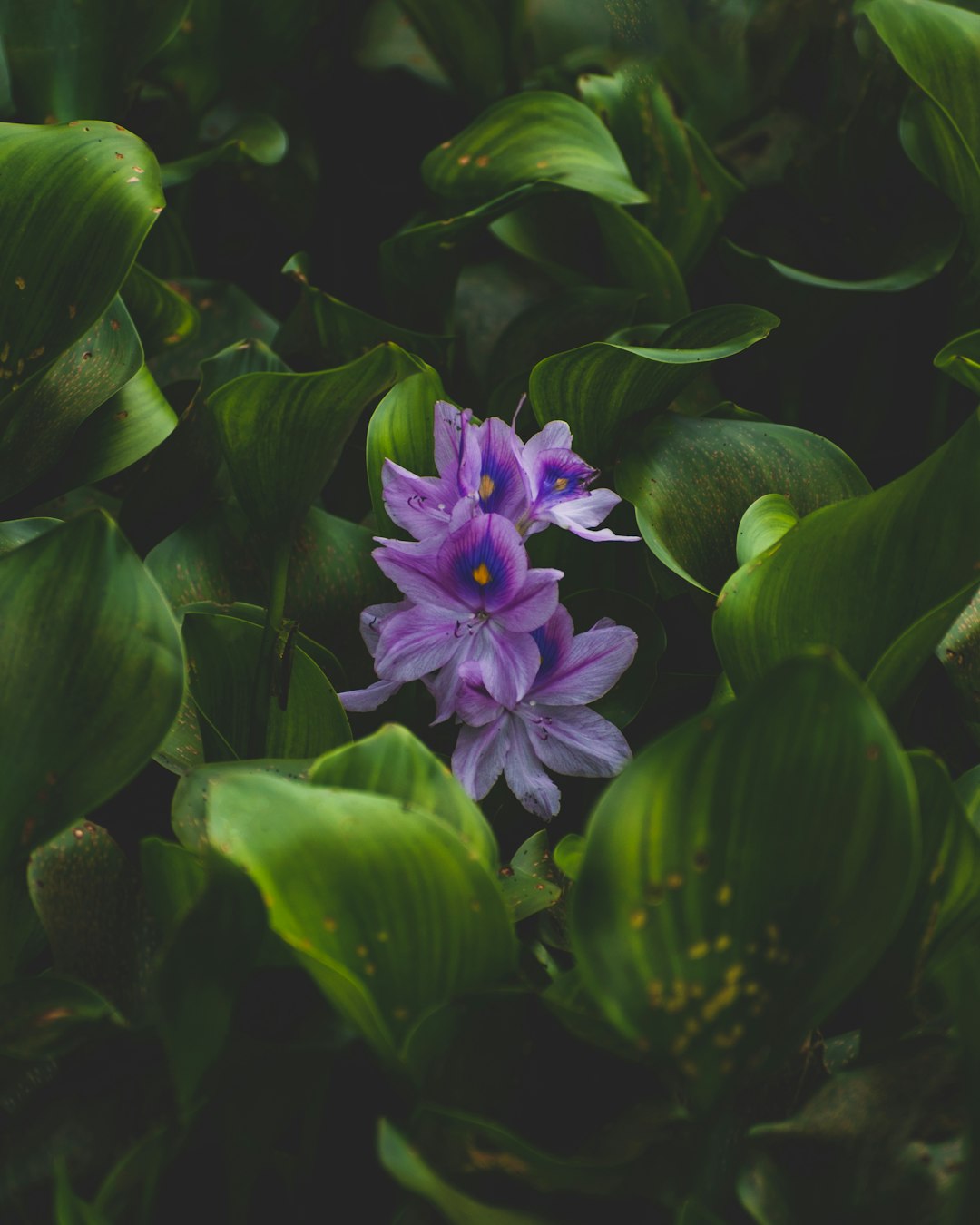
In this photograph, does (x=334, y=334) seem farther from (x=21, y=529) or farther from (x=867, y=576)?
(x=867, y=576)

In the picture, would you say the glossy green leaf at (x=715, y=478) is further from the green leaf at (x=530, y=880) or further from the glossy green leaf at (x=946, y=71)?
the glossy green leaf at (x=946, y=71)

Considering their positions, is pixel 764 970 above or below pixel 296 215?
above

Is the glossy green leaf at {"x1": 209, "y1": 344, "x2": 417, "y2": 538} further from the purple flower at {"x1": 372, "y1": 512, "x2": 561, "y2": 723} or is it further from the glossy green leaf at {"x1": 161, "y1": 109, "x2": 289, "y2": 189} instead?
the glossy green leaf at {"x1": 161, "y1": 109, "x2": 289, "y2": 189}

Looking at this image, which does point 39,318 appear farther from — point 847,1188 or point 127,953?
point 847,1188

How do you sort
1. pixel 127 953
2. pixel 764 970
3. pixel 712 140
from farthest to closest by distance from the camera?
pixel 712 140 → pixel 127 953 → pixel 764 970

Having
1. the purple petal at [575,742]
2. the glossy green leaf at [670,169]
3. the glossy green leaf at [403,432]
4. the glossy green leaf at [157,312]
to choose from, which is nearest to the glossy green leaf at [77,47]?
the glossy green leaf at [157,312]

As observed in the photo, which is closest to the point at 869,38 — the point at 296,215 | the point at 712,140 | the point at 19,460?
the point at 712,140
